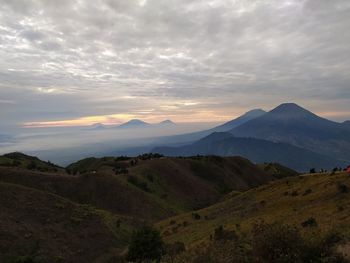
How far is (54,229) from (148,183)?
1661 inches

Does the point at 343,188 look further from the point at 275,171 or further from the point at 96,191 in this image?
the point at 275,171

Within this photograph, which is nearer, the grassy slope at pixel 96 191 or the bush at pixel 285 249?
the bush at pixel 285 249

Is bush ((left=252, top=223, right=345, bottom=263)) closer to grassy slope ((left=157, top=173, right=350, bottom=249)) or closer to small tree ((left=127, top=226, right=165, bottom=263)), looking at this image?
grassy slope ((left=157, top=173, right=350, bottom=249))

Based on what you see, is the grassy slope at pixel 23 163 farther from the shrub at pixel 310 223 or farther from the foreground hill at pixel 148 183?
the shrub at pixel 310 223

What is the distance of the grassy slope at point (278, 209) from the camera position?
31969 mm

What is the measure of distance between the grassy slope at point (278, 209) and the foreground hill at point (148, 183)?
2089cm

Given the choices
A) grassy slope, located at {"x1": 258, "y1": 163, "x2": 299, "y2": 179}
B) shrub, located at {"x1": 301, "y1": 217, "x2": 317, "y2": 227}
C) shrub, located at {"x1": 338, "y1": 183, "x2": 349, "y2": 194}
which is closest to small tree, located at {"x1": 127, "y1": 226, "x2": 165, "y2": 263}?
shrub, located at {"x1": 301, "y1": 217, "x2": 317, "y2": 227}

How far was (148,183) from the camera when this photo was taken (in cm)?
8588

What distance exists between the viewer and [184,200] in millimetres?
84938

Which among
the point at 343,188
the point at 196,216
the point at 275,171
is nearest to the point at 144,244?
the point at 196,216

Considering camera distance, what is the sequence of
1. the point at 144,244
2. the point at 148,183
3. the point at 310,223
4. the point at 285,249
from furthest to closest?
the point at 148,183, the point at 144,244, the point at 310,223, the point at 285,249

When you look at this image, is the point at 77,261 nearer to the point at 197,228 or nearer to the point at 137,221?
the point at 197,228

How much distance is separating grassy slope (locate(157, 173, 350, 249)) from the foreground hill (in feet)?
68.5

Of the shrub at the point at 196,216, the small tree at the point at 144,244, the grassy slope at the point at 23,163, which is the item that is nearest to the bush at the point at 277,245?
the small tree at the point at 144,244
